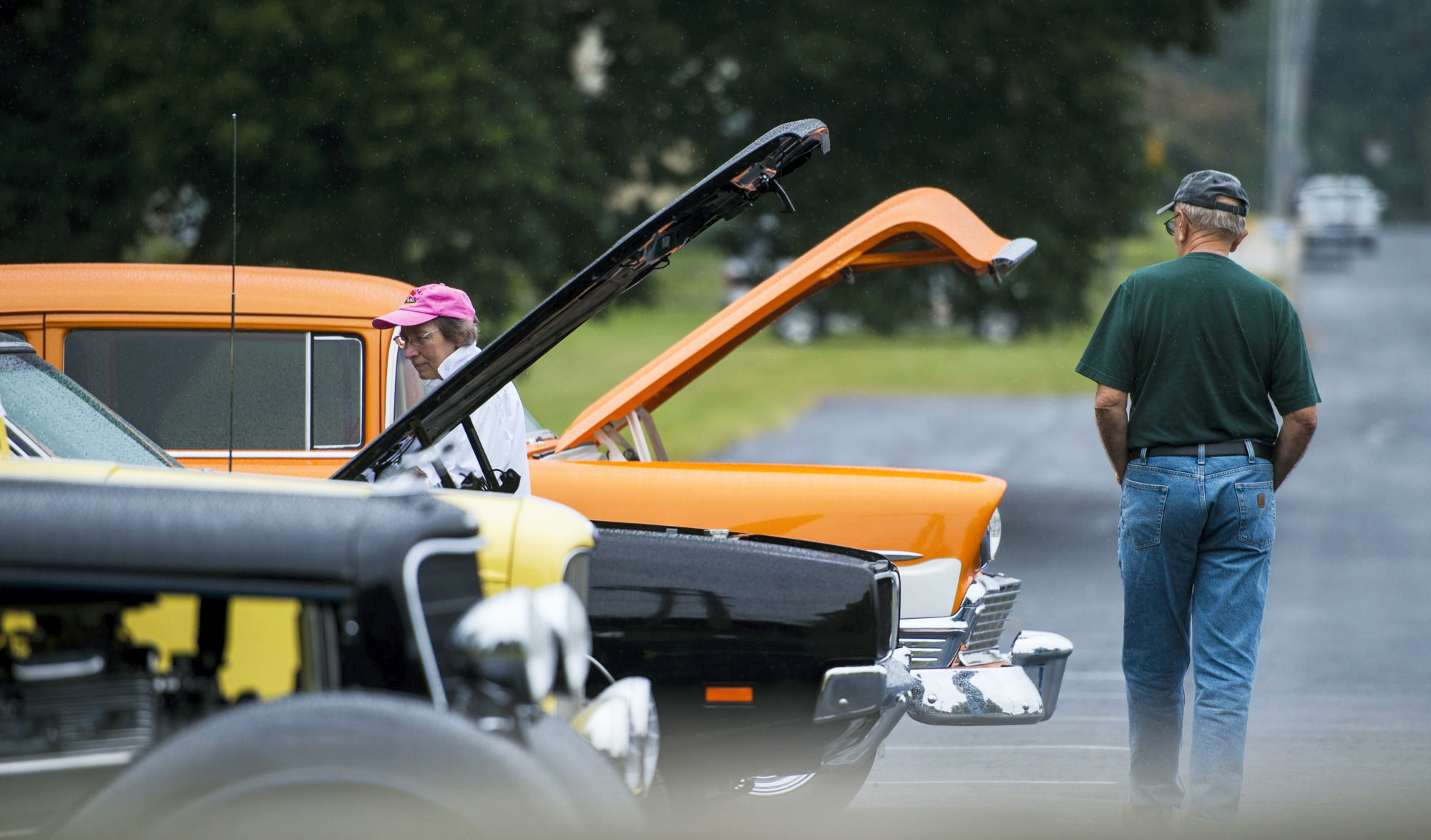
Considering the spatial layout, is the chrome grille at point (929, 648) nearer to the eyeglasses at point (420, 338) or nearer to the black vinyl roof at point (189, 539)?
the eyeglasses at point (420, 338)

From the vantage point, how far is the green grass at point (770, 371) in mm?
20281

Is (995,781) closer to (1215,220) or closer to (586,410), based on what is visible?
(586,410)

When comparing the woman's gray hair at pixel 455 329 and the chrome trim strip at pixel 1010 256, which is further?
the chrome trim strip at pixel 1010 256

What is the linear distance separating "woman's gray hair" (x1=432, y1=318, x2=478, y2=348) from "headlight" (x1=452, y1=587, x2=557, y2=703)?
2473 mm

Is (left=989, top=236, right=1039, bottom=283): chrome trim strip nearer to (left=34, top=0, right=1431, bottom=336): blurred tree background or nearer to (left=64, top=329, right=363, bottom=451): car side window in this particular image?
(left=64, top=329, right=363, bottom=451): car side window

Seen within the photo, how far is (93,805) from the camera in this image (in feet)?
8.25

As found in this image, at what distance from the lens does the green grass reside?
2028cm

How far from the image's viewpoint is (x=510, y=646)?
108 inches

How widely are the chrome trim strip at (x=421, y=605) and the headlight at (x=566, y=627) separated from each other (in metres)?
0.18

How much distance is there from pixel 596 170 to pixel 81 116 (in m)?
3.42

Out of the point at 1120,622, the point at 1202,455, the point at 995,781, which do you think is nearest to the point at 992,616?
the point at 995,781

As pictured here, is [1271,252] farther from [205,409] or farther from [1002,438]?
[205,409]

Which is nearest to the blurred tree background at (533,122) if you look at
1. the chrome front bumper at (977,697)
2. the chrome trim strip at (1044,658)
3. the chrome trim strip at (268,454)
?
the chrome trim strip at (268,454)

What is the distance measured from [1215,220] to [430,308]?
2.29 metres
